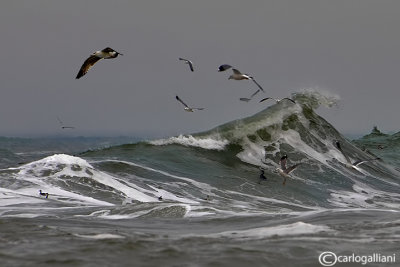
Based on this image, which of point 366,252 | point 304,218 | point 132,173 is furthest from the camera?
point 132,173

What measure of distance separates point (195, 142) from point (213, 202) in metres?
11.3

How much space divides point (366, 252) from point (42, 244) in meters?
3.91

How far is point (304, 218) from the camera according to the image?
33.9 feet

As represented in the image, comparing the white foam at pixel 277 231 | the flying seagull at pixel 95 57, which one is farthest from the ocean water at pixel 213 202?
the flying seagull at pixel 95 57

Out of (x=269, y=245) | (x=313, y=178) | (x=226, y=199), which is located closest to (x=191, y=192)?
(x=226, y=199)

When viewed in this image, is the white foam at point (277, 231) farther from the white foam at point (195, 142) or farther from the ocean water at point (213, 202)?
the white foam at point (195, 142)

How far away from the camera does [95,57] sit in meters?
14.8

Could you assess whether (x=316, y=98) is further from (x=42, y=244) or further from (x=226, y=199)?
(x=42, y=244)

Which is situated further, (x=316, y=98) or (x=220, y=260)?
(x=316, y=98)

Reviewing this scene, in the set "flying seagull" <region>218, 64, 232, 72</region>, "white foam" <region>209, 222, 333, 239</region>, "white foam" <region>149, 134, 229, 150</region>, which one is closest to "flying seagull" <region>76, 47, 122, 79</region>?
"flying seagull" <region>218, 64, 232, 72</region>

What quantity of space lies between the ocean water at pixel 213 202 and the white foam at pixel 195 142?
55 mm

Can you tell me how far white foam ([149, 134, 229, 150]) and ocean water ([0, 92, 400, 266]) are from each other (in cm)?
6

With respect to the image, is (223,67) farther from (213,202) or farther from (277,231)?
(277,231)

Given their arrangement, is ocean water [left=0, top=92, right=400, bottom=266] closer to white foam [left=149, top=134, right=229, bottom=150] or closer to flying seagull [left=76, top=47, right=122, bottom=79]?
white foam [left=149, top=134, right=229, bottom=150]
